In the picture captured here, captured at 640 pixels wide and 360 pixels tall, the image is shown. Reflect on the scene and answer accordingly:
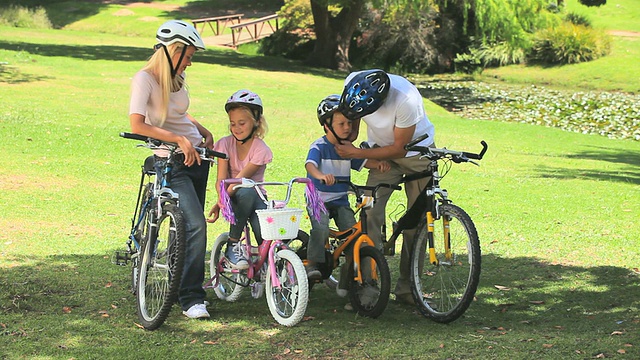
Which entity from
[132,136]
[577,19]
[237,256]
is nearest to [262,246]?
[237,256]

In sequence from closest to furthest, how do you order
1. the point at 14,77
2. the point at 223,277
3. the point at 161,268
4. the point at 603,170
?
the point at 161,268
the point at 223,277
the point at 603,170
the point at 14,77

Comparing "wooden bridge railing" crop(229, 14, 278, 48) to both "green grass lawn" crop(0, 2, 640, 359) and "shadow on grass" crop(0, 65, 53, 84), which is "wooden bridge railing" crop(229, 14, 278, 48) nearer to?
"shadow on grass" crop(0, 65, 53, 84)

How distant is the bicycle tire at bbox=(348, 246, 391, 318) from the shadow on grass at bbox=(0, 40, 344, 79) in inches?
967

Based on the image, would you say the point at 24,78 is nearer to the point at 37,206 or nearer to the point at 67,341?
the point at 37,206

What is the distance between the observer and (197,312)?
248 inches

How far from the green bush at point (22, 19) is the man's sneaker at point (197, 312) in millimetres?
41283

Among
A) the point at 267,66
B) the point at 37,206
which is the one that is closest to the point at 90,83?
the point at 267,66

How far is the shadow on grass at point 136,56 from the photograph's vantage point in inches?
1216

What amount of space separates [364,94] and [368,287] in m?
1.38

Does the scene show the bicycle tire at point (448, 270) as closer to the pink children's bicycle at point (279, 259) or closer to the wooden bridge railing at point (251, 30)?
the pink children's bicycle at point (279, 259)

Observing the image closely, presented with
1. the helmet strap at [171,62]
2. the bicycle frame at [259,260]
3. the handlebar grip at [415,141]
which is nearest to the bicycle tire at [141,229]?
the bicycle frame at [259,260]

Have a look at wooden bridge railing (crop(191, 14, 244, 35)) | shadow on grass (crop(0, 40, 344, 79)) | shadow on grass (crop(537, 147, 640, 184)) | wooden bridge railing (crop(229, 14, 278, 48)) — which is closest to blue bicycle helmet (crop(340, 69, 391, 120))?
shadow on grass (crop(537, 147, 640, 184))

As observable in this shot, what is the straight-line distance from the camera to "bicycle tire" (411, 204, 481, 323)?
6293mm

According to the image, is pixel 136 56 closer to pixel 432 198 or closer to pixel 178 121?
pixel 178 121
